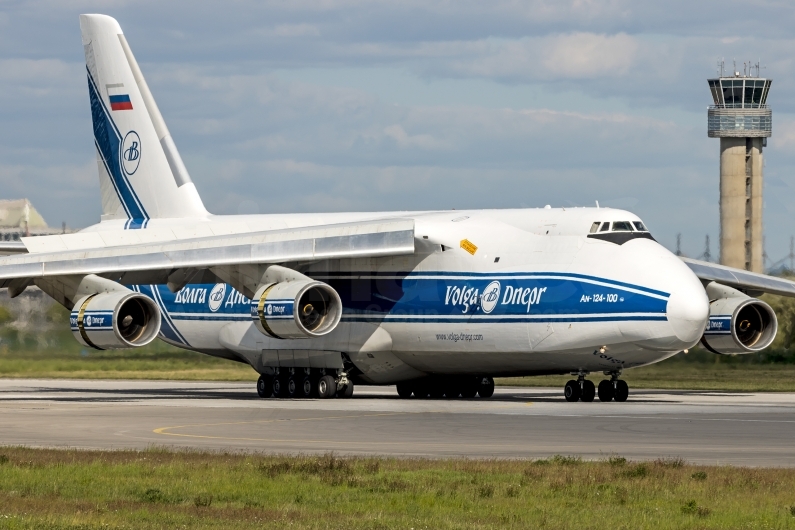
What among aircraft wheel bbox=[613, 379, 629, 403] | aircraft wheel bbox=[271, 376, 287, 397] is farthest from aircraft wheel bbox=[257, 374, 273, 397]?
aircraft wheel bbox=[613, 379, 629, 403]

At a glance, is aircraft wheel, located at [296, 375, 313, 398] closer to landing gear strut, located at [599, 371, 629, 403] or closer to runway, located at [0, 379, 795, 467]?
runway, located at [0, 379, 795, 467]

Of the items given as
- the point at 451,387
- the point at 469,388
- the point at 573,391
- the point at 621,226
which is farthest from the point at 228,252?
the point at 621,226

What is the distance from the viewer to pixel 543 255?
3216cm

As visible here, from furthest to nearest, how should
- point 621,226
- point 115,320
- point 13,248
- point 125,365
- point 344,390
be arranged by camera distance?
point 125,365
point 13,248
point 344,390
point 621,226
point 115,320

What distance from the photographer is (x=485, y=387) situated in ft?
121

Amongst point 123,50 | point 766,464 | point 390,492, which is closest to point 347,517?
point 390,492

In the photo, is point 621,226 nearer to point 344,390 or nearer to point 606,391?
point 606,391

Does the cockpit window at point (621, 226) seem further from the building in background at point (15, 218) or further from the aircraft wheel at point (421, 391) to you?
the building in background at point (15, 218)

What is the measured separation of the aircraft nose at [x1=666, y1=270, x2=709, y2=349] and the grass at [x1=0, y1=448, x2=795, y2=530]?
12.6 metres

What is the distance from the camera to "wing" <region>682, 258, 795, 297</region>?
35938 mm

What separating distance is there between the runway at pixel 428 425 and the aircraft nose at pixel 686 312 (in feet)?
5.28

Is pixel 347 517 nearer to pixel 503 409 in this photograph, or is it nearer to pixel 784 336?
pixel 503 409

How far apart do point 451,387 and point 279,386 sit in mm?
4570

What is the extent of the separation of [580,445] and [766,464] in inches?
136
